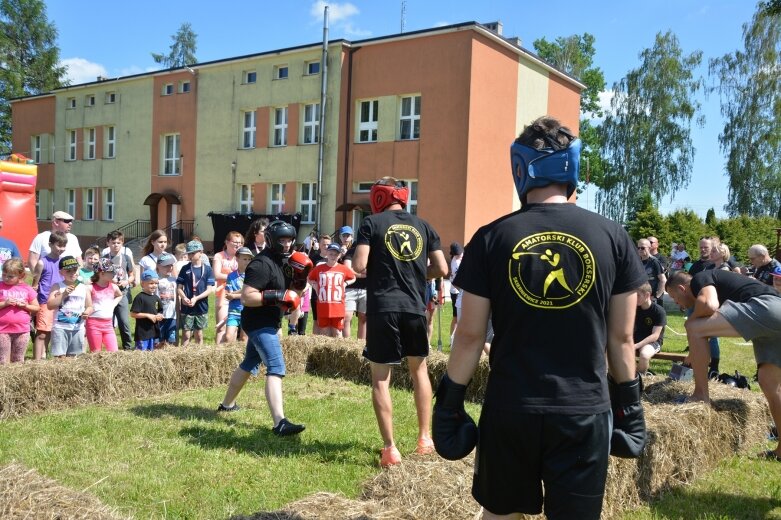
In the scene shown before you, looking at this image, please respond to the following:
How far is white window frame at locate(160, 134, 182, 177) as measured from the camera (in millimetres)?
30891

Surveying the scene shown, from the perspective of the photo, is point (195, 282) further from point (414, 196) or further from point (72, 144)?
point (72, 144)

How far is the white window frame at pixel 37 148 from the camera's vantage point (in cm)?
3711

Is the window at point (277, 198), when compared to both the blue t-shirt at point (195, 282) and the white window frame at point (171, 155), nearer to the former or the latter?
the white window frame at point (171, 155)

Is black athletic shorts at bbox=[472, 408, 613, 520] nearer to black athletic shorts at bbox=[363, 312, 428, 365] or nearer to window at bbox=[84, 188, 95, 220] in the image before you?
black athletic shorts at bbox=[363, 312, 428, 365]

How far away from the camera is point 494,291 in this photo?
8.48 ft

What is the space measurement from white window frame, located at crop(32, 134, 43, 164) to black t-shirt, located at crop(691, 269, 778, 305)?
39016 millimetres

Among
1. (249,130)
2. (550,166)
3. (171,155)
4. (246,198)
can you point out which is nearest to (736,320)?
(550,166)

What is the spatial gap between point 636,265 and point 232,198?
27196mm

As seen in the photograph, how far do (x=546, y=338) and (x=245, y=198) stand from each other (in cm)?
2713

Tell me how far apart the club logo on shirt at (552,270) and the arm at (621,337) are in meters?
0.23

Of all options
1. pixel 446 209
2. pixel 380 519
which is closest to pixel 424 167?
pixel 446 209

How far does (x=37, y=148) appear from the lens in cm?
3738

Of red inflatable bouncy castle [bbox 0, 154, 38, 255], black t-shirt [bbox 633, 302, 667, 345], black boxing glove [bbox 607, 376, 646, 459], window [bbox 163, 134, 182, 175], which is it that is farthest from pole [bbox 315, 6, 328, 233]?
black boxing glove [bbox 607, 376, 646, 459]

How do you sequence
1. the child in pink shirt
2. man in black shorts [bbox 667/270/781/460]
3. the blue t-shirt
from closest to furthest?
man in black shorts [bbox 667/270/781/460]
the child in pink shirt
the blue t-shirt
